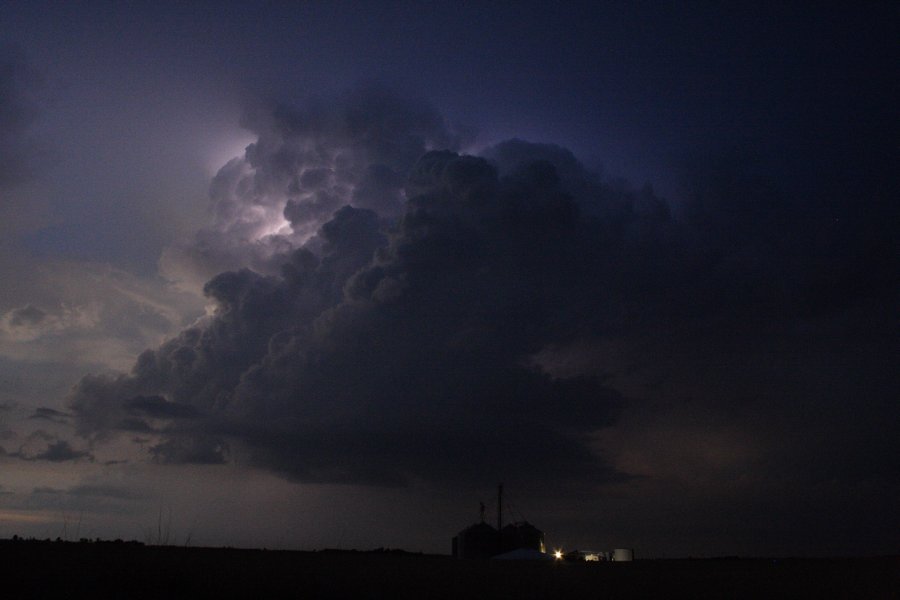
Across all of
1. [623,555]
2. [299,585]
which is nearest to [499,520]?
[623,555]

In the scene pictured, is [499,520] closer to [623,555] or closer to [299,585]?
[623,555]

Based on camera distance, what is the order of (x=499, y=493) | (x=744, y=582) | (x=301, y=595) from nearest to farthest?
1. (x=301, y=595)
2. (x=744, y=582)
3. (x=499, y=493)

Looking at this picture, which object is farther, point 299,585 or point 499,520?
point 499,520

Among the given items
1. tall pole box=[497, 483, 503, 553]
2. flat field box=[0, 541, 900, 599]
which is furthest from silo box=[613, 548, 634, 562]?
flat field box=[0, 541, 900, 599]

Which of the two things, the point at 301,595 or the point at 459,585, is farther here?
the point at 459,585

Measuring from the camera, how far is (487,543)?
380 feet

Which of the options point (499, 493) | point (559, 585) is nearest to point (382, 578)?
point (559, 585)

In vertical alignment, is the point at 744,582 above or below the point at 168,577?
below

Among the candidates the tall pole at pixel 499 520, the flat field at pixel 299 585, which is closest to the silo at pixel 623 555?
the tall pole at pixel 499 520

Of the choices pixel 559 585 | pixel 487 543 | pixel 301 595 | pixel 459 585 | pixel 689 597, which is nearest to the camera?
pixel 301 595

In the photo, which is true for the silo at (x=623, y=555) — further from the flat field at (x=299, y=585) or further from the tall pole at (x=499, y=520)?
the flat field at (x=299, y=585)

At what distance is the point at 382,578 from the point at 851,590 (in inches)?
1053

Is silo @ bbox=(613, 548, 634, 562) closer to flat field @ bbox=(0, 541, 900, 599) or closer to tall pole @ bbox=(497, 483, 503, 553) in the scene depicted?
tall pole @ bbox=(497, 483, 503, 553)

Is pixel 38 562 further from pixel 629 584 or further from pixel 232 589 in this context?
pixel 629 584
